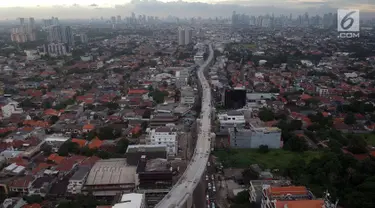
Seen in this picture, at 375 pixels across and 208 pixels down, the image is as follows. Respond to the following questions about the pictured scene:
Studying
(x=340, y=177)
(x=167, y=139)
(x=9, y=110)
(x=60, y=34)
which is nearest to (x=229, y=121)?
(x=167, y=139)

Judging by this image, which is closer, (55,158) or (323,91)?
(55,158)

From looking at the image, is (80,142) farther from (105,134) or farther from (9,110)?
(9,110)

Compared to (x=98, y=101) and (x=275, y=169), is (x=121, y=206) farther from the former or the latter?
(x=98, y=101)

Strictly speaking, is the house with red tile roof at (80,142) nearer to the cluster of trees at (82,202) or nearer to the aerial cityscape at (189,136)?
the aerial cityscape at (189,136)

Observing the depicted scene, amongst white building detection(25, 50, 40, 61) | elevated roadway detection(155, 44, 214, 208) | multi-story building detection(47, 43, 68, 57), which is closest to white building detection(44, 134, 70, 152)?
elevated roadway detection(155, 44, 214, 208)

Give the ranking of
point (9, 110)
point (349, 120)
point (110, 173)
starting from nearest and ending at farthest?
point (110, 173)
point (349, 120)
point (9, 110)

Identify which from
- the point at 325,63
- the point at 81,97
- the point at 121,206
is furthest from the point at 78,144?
the point at 325,63
